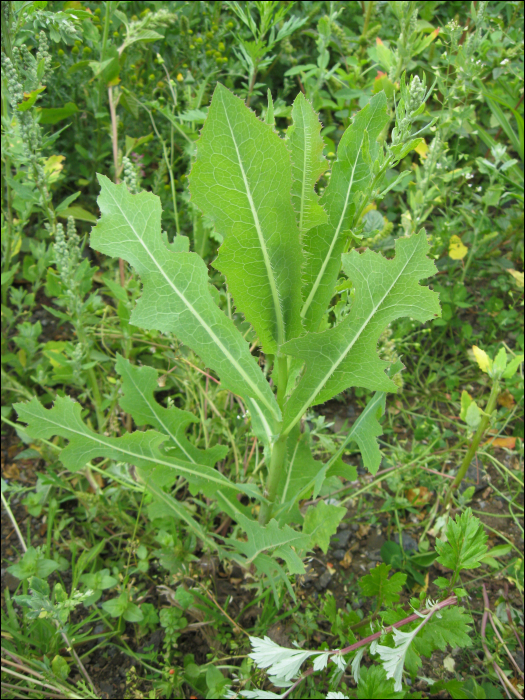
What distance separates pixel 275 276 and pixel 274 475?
0.56m

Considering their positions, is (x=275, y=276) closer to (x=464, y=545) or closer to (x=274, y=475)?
(x=274, y=475)

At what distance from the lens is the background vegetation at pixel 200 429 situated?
5.21 feet

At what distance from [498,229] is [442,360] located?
2.58 feet

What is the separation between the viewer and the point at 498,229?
2.76 metres

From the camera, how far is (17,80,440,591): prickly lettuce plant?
3.51 ft

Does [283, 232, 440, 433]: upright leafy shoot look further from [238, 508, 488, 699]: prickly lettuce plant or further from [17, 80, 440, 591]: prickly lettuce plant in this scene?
[238, 508, 488, 699]: prickly lettuce plant

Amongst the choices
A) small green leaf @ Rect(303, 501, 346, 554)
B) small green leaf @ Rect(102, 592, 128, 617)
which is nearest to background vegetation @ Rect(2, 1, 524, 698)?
small green leaf @ Rect(102, 592, 128, 617)

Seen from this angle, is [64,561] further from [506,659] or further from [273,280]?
[506,659]

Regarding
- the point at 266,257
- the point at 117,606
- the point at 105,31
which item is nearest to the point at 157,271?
the point at 266,257

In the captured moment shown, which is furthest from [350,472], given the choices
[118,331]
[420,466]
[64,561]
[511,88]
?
[511,88]

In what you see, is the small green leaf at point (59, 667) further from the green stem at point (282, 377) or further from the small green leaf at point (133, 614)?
the green stem at point (282, 377)

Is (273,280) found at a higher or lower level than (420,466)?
higher

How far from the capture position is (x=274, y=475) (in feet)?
4.72

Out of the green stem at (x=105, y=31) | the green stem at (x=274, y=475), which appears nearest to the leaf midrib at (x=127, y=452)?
the green stem at (x=274, y=475)
